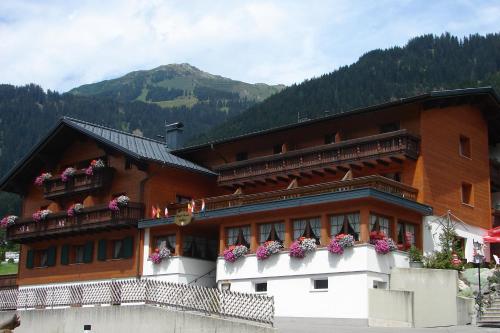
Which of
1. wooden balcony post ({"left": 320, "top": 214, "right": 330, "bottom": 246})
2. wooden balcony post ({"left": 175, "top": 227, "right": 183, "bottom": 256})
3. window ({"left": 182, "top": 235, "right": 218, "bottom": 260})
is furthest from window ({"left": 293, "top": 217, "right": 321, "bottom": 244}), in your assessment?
window ({"left": 182, "top": 235, "right": 218, "bottom": 260})

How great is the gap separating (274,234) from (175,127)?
14489mm

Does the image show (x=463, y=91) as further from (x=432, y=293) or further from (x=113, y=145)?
(x=113, y=145)

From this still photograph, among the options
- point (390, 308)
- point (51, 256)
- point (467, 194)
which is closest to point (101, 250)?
point (51, 256)

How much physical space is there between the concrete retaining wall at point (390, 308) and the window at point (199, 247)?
11986 millimetres

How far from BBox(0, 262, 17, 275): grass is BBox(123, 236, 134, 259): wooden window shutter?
42.4m

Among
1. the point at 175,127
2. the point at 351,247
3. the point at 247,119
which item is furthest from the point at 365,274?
the point at 247,119

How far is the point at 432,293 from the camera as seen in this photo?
27859 mm

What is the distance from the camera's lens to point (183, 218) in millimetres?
35625

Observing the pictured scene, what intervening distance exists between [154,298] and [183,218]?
888cm

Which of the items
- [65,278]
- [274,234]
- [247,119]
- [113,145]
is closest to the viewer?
[274,234]

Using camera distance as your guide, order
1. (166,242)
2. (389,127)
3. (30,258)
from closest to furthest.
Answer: (389,127), (166,242), (30,258)

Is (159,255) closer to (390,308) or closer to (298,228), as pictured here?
(298,228)

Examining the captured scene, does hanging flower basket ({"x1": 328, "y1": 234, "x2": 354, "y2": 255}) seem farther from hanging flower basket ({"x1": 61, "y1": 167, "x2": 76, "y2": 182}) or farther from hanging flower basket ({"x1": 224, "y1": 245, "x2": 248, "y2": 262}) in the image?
hanging flower basket ({"x1": 61, "y1": 167, "x2": 76, "y2": 182})

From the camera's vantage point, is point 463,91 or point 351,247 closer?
point 351,247
